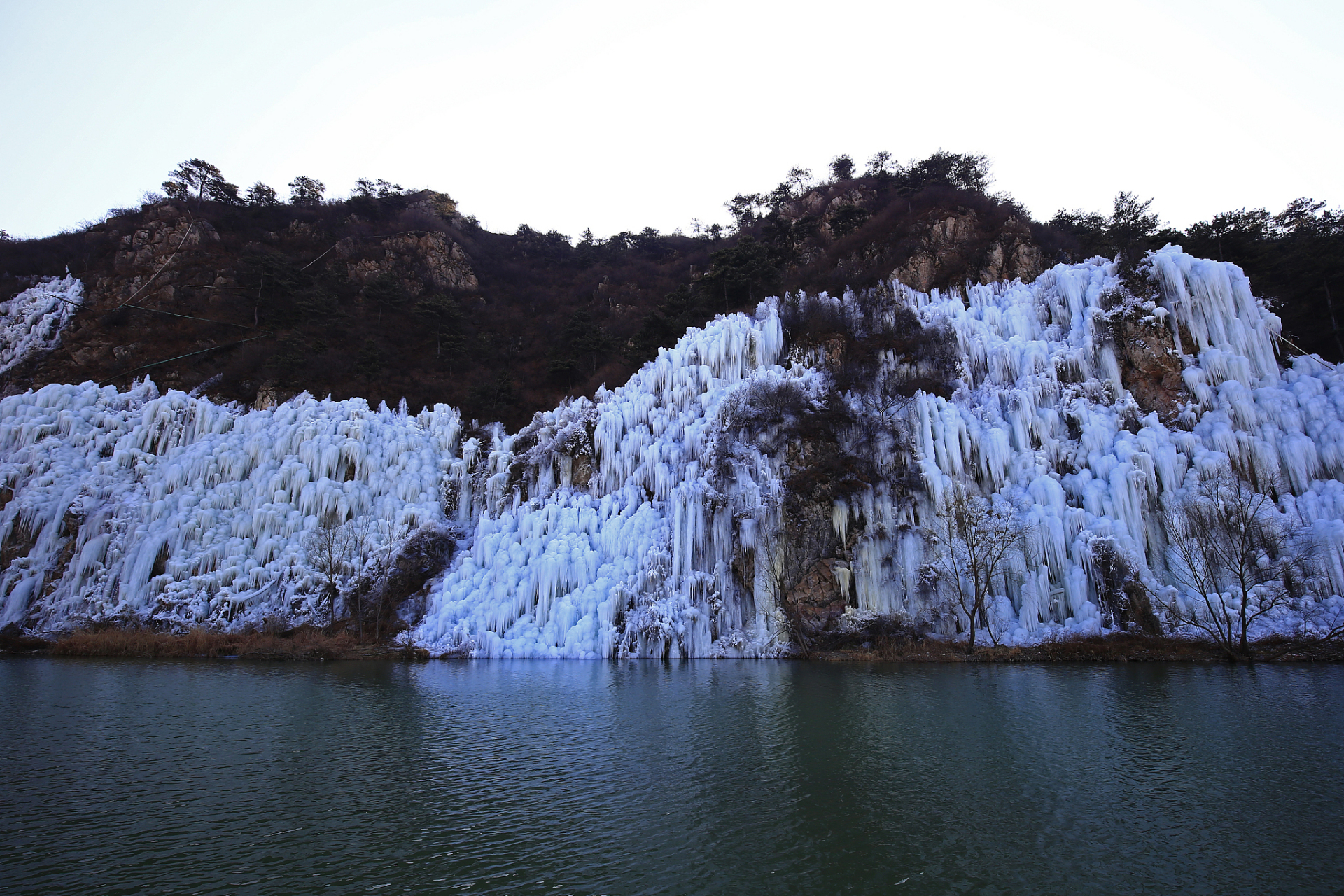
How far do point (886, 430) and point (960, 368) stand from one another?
5.83 meters

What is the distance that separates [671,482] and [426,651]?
44.2 feet

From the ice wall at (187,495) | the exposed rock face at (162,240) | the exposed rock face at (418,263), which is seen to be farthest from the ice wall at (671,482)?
the exposed rock face at (418,263)

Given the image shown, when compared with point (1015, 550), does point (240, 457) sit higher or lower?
higher

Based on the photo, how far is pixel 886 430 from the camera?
28312 millimetres

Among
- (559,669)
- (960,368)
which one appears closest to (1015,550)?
(960,368)

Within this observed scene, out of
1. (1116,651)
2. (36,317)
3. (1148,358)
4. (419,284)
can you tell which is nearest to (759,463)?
(1116,651)

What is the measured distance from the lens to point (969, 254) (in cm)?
3688

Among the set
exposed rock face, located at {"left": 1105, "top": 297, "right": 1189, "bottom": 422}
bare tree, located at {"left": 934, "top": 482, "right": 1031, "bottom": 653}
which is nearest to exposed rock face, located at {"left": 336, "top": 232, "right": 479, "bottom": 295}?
bare tree, located at {"left": 934, "top": 482, "right": 1031, "bottom": 653}

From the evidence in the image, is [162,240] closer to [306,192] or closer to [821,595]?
[306,192]

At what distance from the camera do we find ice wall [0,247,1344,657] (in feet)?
80.7

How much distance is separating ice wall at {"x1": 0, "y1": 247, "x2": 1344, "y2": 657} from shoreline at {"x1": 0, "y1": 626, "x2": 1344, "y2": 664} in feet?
3.91

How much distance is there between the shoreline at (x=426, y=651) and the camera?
20.6m

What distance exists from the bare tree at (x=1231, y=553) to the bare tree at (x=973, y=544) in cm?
524

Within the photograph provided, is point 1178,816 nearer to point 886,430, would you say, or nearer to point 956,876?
point 956,876
